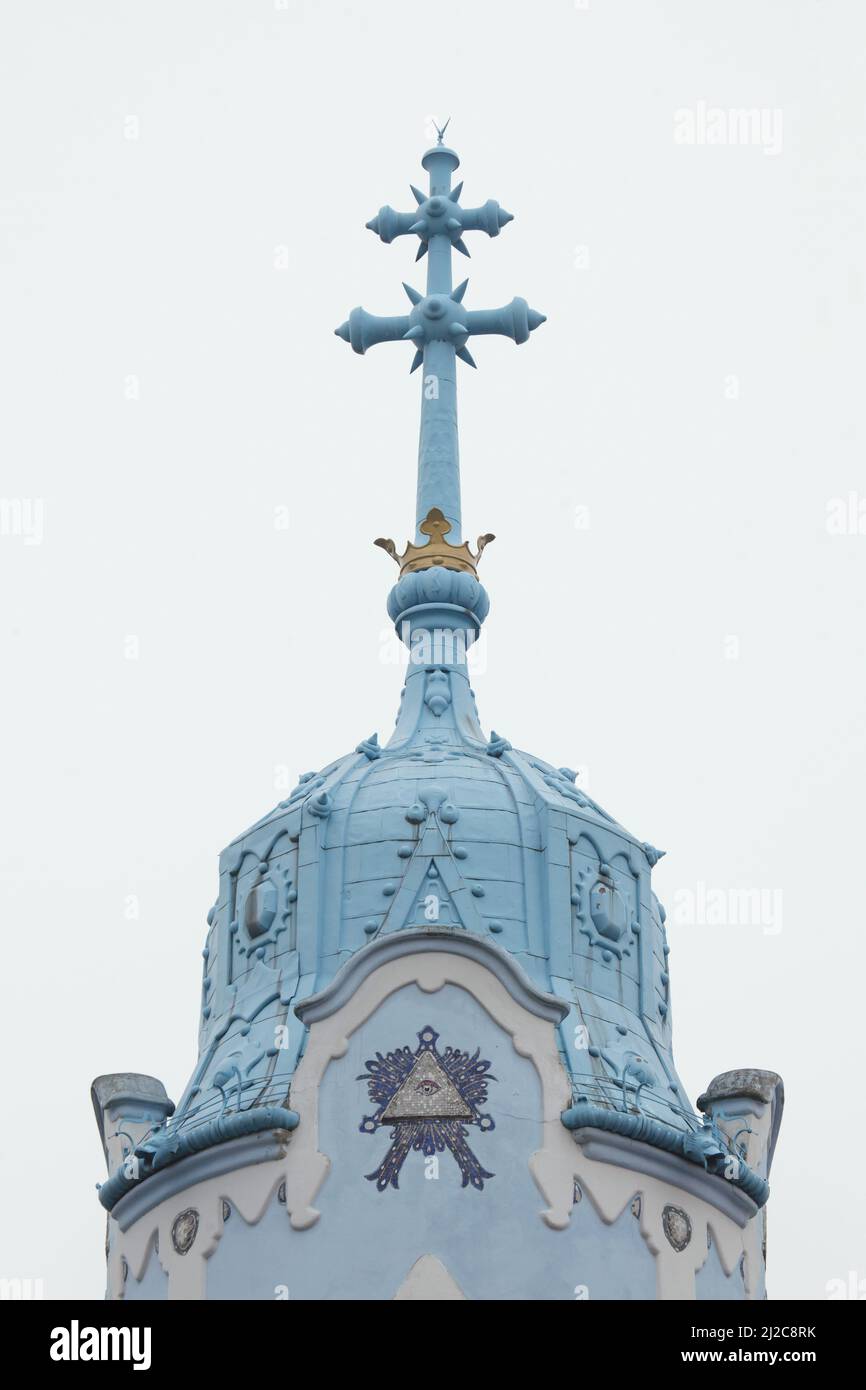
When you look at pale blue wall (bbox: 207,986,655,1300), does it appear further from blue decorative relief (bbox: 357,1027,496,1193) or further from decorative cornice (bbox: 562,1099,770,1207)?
decorative cornice (bbox: 562,1099,770,1207)

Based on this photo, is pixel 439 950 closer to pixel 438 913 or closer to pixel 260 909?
pixel 438 913

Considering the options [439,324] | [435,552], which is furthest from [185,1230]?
[439,324]

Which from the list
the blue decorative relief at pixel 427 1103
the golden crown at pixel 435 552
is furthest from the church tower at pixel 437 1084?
the golden crown at pixel 435 552

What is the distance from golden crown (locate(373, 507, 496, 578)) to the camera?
28.7 metres

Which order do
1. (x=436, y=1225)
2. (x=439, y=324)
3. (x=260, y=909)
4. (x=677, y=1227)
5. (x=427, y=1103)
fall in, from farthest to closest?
(x=439, y=324)
(x=260, y=909)
(x=677, y=1227)
(x=427, y=1103)
(x=436, y=1225)

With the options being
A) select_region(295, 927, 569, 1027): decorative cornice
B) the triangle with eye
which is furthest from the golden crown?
the triangle with eye

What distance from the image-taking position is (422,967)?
24.3m

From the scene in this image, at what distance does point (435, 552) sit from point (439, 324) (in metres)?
2.66

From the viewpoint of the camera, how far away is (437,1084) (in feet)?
78.4
